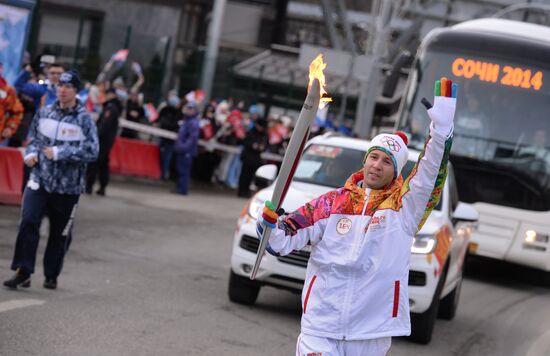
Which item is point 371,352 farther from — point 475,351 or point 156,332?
point 475,351

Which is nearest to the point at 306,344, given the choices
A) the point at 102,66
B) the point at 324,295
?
the point at 324,295

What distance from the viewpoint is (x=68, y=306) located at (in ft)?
30.7

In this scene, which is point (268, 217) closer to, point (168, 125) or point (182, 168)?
point (182, 168)

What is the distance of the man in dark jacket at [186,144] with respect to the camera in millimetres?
22719

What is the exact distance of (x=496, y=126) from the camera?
54.5 feet

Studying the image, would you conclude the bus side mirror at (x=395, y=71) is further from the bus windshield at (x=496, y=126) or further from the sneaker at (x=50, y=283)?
the sneaker at (x=50, y=283)

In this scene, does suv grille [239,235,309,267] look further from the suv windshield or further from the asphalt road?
the suv windshield

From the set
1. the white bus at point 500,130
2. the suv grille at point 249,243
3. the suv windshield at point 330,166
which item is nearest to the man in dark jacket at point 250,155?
the white bus at point 500,130

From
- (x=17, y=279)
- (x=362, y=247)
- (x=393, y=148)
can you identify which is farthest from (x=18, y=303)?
(x=393, y=148)

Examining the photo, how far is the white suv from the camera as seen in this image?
1023 cm

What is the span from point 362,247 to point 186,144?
17535mm

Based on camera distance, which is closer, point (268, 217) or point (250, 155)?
point (268, 217)

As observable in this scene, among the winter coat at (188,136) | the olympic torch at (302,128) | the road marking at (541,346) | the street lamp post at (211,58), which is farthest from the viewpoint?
the street lamp post at (211,58)

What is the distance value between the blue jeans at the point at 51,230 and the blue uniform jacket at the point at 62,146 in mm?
92
